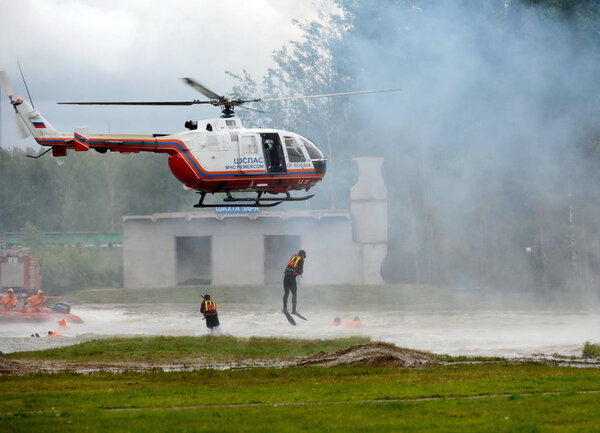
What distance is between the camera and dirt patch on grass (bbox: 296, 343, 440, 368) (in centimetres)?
2138

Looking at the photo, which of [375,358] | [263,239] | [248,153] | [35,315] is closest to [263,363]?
[375,358]

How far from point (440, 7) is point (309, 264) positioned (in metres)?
13.9

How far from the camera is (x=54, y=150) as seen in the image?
26.2 metres

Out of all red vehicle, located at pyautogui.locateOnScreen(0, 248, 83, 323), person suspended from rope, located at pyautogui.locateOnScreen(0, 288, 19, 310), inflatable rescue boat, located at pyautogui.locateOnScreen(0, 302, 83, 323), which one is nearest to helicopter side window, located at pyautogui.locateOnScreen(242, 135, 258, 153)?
inflatable rescue boat, located at pyautogui.locateOnScreen(0, 302, 83, 323)

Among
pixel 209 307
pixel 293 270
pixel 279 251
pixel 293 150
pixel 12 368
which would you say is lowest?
pixel 12 368

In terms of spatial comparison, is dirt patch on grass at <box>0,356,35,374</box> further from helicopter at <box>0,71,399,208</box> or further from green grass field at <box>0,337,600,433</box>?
helicopter at <box>0,71,399,208</box>

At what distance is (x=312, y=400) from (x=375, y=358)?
5834 millimetres

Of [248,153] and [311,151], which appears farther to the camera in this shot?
[311,151]

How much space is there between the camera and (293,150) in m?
27.1

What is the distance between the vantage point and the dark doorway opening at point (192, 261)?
55906mm

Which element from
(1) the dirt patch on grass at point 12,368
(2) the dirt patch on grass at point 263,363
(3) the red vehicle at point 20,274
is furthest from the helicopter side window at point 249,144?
(3) the red vehicle at point 20,274

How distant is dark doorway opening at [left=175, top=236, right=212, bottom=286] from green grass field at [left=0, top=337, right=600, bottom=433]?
35.1 meters

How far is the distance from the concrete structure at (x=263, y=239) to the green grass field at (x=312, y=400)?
29207 mm

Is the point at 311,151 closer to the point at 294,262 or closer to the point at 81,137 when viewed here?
the point at 294,262
